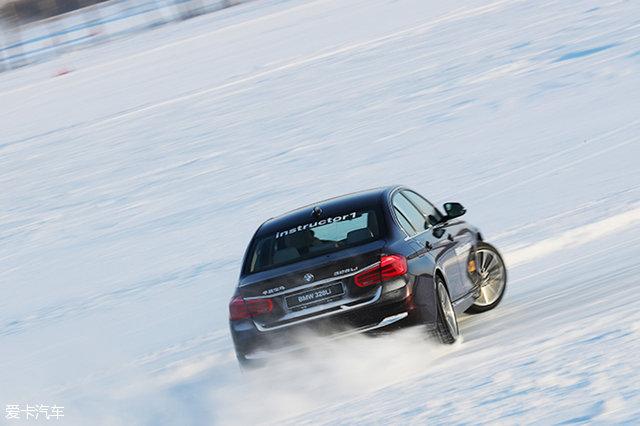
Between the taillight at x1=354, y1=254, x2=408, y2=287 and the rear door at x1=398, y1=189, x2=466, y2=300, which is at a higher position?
the taillight at x1=354, y1=254, x2=408, y2=287

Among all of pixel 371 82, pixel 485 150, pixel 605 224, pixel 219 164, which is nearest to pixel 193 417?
pixel 605 224

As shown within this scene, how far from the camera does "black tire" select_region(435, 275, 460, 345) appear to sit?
8266mm

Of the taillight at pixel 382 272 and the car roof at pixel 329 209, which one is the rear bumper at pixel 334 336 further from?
the car roof at pixel 329 209

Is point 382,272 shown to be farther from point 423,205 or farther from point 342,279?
point 423,205

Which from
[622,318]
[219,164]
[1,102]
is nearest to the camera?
[622,318]

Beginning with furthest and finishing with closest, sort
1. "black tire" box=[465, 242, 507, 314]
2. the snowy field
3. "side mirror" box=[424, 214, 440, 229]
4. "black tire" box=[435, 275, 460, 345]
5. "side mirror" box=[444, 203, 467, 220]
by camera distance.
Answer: "black tire" box=[465, 242, 507, 314]
"side mirror" box=[444, 203, 467, 220]
"side mirror" box=[424, 214, 440, 229]
"black tire" box=[435, 275, 460, 345]
the snowy field

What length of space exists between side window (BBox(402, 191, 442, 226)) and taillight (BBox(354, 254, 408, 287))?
1.58m

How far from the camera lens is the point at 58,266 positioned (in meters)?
19.4

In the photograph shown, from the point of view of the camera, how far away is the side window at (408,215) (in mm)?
8781

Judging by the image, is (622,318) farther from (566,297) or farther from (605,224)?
(605,224)

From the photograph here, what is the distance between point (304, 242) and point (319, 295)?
75 cm

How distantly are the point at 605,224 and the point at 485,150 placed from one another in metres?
8.52

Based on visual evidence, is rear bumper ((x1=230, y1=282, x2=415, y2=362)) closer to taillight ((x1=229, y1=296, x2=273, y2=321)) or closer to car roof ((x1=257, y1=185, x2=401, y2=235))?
taillight ((x1=229, y1=296, x2=273, y2=321))

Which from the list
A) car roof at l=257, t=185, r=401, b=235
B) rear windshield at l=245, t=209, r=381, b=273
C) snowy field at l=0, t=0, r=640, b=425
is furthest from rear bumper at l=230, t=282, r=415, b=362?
car roof at l=257, t=185, r=401, b=235
